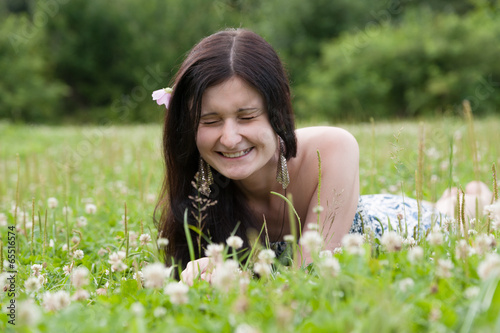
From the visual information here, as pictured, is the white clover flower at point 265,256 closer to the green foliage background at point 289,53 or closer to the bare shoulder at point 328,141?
the bare shoulder at point 328,141

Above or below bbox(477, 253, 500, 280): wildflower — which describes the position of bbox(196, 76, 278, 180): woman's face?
above

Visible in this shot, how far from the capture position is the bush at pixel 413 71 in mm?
18594

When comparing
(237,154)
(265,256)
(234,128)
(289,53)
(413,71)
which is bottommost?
(265,256)

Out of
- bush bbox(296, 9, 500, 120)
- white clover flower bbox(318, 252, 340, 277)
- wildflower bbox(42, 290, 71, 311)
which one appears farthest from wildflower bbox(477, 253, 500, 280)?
bush bbox(296, 9, 500, 120)

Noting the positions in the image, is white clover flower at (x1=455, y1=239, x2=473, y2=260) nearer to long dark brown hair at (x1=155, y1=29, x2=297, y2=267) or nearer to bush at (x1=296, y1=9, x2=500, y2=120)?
long dark brown hair at (x1=155, y1=29, x2=297, y2=267)

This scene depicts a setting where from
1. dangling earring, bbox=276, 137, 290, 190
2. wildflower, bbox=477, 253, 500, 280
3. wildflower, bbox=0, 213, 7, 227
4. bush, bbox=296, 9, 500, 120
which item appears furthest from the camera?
bush, bbox=296, 9, 500, 120

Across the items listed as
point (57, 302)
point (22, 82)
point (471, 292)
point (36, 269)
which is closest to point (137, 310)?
point (57, 302)

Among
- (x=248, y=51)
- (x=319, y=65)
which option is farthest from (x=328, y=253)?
(x=319, y=65)

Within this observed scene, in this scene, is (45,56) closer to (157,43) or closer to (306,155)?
(157,43)

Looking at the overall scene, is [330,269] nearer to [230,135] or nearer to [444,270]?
[444,270]

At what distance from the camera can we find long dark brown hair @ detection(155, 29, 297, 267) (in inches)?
98.1

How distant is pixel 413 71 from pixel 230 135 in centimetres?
1813

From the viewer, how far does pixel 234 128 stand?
2.42 m

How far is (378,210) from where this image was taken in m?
3.52
